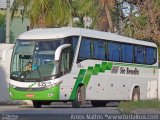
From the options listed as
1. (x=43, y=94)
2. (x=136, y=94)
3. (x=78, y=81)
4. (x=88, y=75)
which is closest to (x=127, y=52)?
(x=136, y=94)

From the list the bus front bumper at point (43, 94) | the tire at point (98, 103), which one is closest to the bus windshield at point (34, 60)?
the bus front bumper at point (43, 94)

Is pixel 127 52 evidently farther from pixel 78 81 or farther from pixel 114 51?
pixel 78 81

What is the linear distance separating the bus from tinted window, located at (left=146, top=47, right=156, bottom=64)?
7.96 feet

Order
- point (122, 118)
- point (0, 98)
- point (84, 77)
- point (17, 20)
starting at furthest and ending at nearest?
point (17, 20) < point (0, 98) < point (84, 77) < point (122, 118)

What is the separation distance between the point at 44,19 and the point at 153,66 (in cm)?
788

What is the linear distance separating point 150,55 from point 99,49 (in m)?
5.77

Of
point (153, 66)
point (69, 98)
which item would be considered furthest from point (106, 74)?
point (153, 66)

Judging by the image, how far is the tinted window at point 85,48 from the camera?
25891mm

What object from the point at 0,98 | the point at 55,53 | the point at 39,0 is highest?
the point at 39,0

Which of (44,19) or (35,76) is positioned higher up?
(44,19)

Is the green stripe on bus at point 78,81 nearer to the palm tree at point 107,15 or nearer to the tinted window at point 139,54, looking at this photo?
the tinted window at point 139,54

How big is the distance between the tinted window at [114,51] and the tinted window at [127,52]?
505 millimetres

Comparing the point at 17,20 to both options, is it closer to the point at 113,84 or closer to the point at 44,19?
the point at 44,19

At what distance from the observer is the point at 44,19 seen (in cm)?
3675
